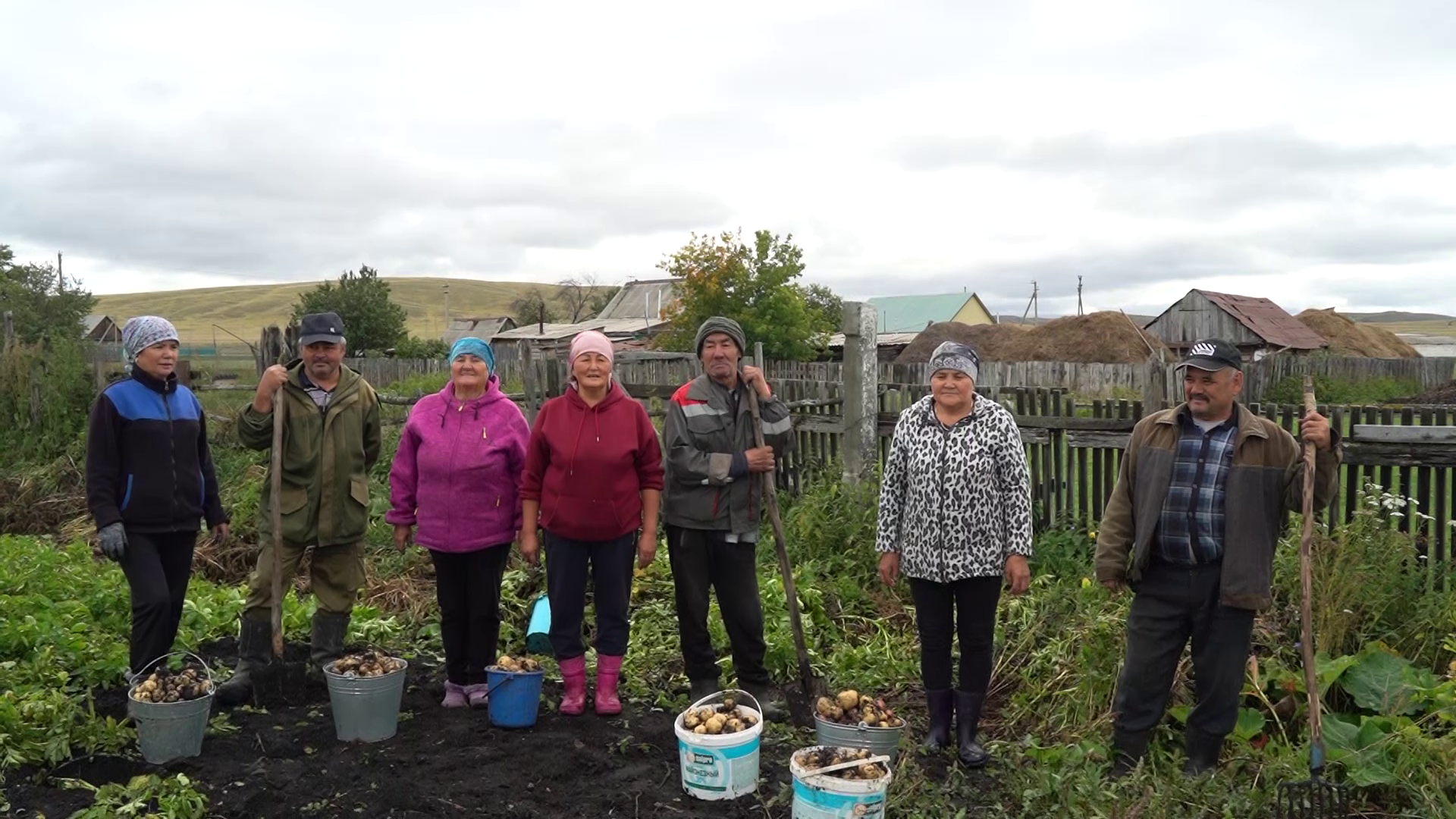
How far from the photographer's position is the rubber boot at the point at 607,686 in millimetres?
4781

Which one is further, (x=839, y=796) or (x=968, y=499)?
(x=968, y=499)

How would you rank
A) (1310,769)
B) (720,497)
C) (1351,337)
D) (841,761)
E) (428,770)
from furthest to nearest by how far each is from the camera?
(1351,337), (720,497), (428,770), (1310,769), (841,761)

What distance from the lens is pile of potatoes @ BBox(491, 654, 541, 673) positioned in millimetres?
4609

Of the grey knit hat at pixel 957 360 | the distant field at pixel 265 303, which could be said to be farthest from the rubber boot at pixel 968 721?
the distant field at pixel 265 303

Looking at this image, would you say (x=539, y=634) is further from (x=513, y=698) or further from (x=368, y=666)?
(x=368, y=666)

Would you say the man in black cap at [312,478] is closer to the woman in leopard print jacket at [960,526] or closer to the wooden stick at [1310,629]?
the woman in leopard print jacket at [960,526]

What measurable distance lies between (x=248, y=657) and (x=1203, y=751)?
14.0 feet

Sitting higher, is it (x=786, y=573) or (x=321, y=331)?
(x=321, y=331)

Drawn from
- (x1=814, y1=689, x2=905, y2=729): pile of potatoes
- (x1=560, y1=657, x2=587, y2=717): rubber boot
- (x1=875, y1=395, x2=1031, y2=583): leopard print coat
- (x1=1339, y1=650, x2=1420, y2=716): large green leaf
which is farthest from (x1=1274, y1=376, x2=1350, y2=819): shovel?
(x1=560, y1=657, x2=587, y2=717): rubber boot

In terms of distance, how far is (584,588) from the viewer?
4828 millimetres

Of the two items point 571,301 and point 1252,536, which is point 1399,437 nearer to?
point 1252,536

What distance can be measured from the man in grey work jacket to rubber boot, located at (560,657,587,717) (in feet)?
1.64

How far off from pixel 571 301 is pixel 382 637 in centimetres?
6579

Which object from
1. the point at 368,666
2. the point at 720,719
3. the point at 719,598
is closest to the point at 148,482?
the point at 368,666
